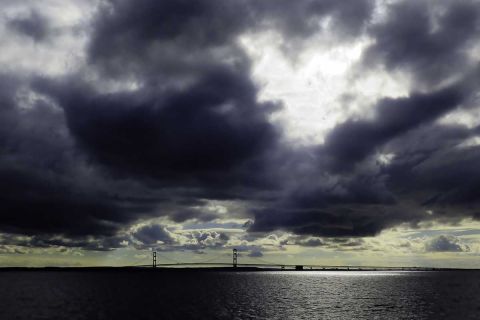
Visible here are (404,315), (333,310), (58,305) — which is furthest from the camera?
(58,305)

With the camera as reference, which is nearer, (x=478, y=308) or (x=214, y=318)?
(x=214, y=318)

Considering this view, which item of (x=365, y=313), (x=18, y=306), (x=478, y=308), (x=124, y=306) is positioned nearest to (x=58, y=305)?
(x=18, y=306)

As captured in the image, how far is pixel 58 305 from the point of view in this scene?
107m

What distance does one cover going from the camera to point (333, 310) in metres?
99.3

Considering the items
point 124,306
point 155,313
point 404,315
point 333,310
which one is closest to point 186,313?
point 155,313

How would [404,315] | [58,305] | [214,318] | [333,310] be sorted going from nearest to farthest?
1. [214,318]
2. [404,315]
3. [333,310]
4. [58,305]

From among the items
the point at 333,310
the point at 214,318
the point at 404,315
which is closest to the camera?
the point at 214,318

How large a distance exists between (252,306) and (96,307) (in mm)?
34625

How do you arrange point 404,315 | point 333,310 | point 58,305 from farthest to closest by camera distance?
A: point 58,305 → point 333,310 → point 404,315

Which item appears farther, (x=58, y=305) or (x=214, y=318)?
(x=58, y=305)

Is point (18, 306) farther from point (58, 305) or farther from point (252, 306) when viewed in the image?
point (252, 306)

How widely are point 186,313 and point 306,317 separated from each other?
75.5 feet

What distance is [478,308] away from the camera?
334ft

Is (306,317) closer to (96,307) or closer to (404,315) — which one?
(404,315)
